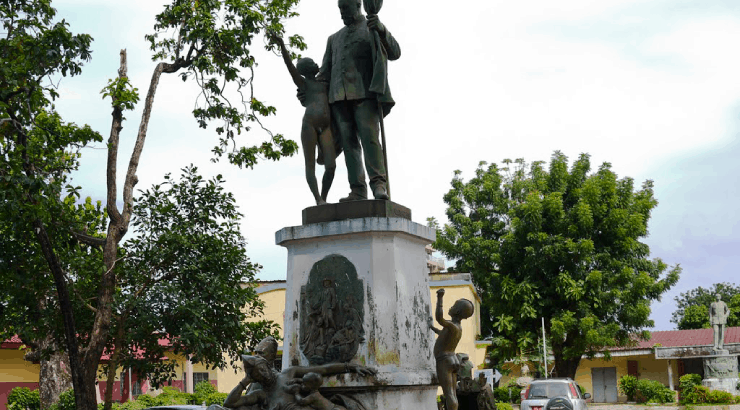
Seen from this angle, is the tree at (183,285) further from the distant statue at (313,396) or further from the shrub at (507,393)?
the shrub at (507,393)

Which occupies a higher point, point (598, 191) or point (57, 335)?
point (598, 191)

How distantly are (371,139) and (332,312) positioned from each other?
57.9 inches

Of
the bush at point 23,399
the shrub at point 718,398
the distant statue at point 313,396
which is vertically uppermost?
the distant statue at point 313,396

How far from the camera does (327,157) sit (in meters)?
6.55

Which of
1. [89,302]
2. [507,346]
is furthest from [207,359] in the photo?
[507,346]

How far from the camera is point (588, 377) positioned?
131 ft

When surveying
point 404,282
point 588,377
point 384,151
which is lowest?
point 588,377

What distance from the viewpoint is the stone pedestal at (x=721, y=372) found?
31.6 meters

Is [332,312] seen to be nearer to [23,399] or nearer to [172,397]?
[23,399]

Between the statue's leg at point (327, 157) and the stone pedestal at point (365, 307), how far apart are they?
713 mm

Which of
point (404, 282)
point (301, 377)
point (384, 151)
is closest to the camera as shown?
point (301, 377)

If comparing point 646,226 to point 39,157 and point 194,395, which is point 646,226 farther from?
point 39,157

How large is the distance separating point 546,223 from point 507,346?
16.7 feet

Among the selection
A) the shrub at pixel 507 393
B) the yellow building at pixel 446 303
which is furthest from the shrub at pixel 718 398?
the yellow building at pixel 446 303
